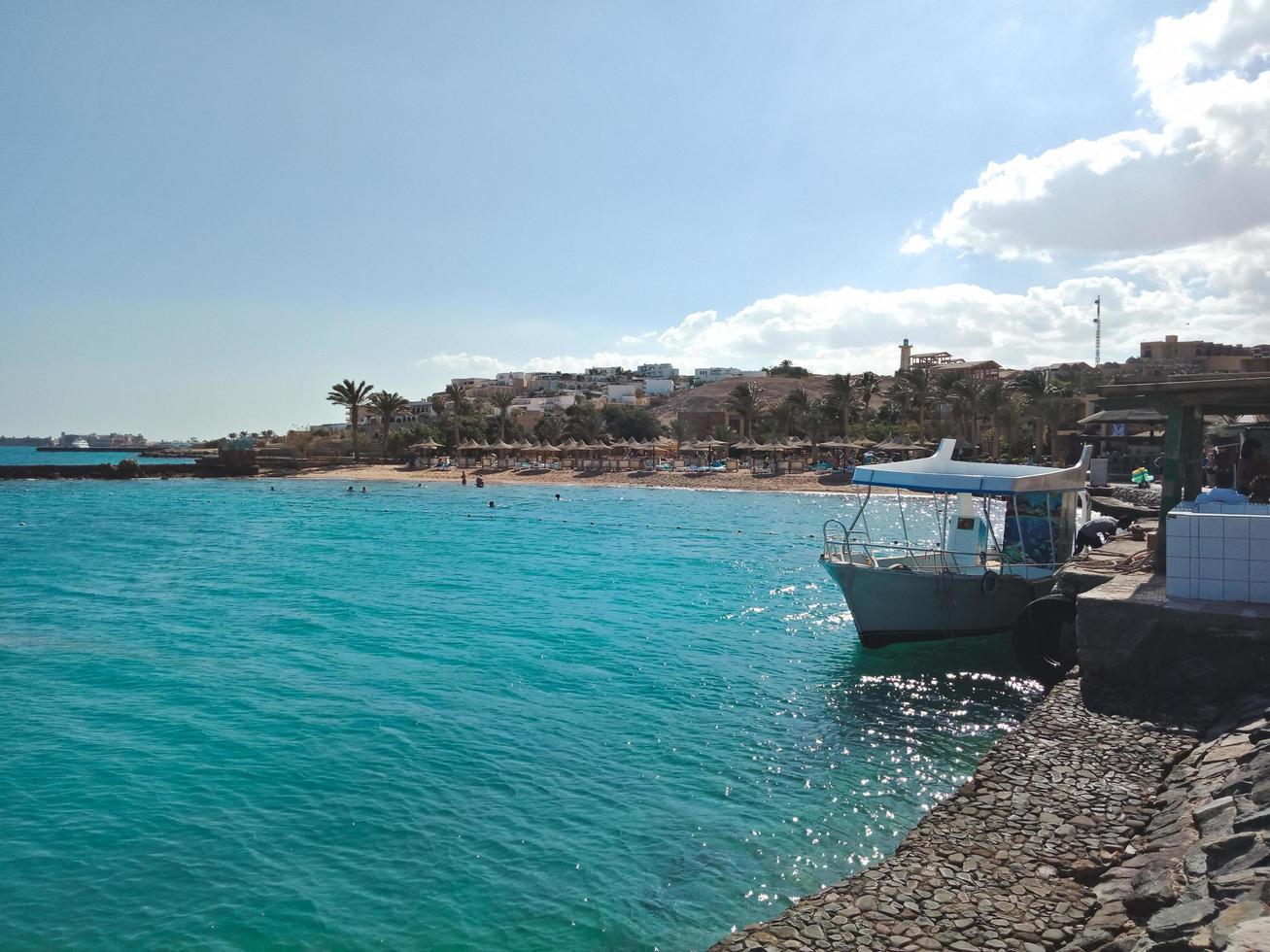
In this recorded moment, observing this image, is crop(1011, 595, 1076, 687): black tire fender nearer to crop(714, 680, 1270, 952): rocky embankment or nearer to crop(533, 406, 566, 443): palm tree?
crop(714, 680, 1270, 952): rocky embankment

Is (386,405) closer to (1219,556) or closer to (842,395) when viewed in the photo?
(842,395)

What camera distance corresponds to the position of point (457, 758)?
11734mm

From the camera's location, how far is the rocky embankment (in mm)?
5785

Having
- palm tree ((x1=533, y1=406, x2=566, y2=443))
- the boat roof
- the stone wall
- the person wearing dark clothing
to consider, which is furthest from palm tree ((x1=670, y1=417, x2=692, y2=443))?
the stone wall

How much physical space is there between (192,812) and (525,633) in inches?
406

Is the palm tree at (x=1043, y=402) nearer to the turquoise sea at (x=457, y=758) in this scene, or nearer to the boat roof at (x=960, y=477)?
the turquoise sea at (x=457, y=758)

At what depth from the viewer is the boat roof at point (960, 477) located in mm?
16734

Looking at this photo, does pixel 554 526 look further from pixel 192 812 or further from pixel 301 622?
pixel 192 812

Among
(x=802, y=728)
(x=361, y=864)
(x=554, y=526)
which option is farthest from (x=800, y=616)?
(x=554, y=526)

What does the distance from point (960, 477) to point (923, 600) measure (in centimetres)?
262

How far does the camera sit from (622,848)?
8.96 meters

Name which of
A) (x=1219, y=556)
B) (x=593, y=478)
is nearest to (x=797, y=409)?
(x=593, y=478)

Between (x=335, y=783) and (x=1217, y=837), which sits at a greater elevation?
(x=1217, y=837)

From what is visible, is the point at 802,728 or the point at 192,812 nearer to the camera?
the point at 192,812
